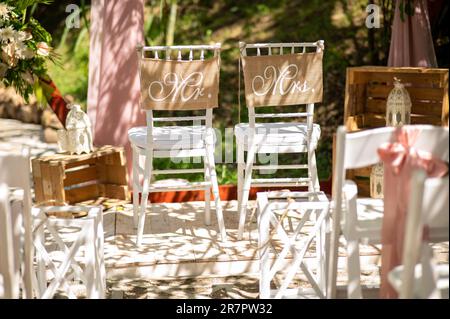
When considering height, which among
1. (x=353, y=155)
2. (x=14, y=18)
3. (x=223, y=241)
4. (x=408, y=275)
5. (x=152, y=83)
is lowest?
(x=223, y=241)

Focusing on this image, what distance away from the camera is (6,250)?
231 centimetres

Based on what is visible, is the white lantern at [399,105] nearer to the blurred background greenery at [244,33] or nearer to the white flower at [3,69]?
the white flower at [3,69]

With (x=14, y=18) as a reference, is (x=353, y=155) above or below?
below

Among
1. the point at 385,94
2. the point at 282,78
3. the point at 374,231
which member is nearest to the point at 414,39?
the point at 385,94

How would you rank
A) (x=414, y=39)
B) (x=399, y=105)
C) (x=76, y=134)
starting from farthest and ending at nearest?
(x=414, y=39) → (x=399, y=105) → (x=76, y=134)

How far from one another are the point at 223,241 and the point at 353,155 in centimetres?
194

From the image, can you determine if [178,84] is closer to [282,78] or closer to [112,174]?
[282,78]

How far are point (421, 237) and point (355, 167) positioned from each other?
1.00 feet

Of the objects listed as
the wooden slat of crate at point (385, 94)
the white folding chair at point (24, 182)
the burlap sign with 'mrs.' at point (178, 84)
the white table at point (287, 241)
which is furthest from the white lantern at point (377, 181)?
the white folding chair at point (24, 182)

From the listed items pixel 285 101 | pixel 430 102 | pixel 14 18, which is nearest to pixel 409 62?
pixel 430 102

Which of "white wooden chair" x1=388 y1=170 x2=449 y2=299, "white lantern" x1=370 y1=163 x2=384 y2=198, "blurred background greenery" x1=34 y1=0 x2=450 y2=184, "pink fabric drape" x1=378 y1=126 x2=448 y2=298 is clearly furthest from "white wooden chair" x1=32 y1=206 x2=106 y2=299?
"blurred background greenery" x1=34 y1=0 x2=450 y2=184

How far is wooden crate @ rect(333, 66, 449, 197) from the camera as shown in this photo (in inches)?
197
